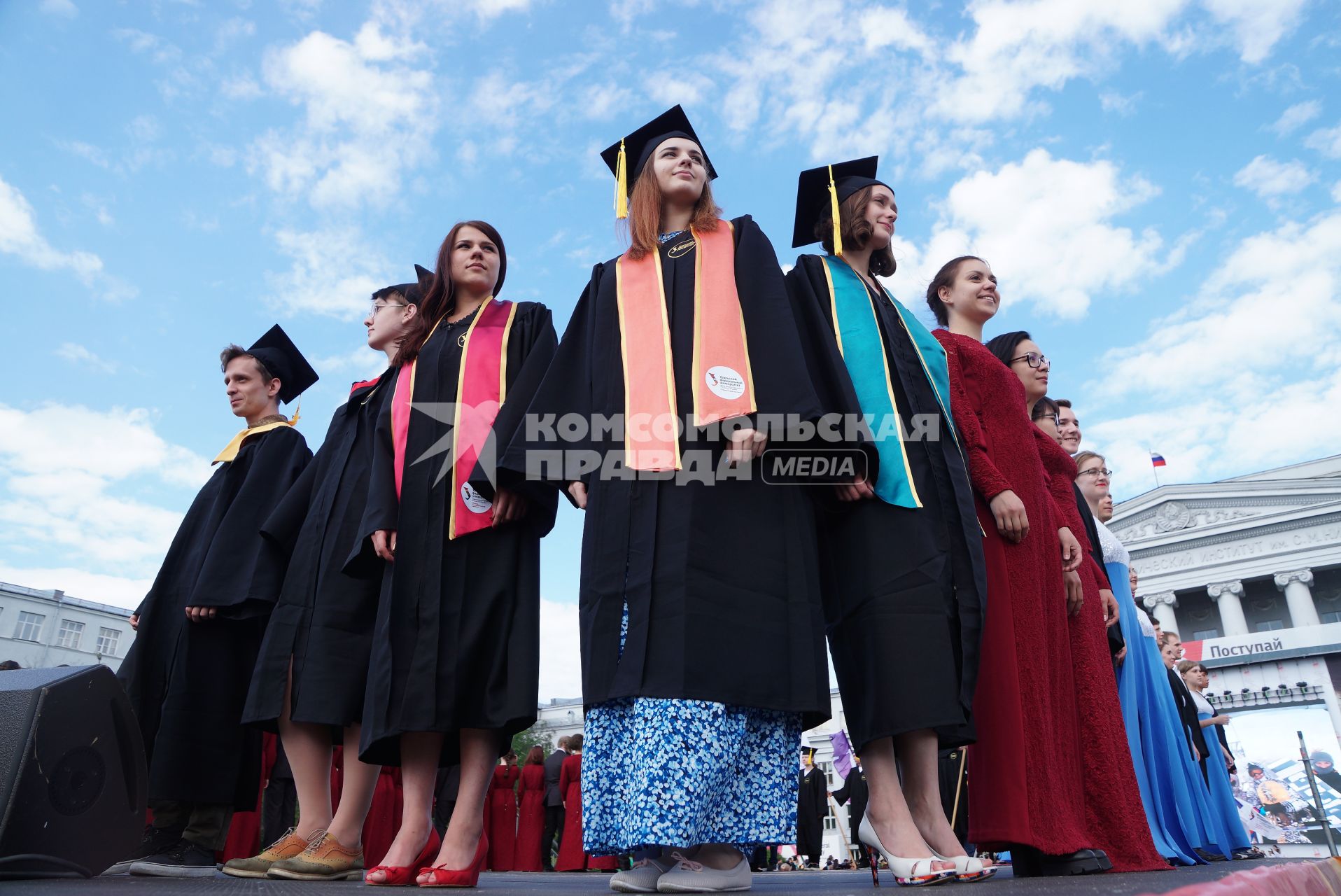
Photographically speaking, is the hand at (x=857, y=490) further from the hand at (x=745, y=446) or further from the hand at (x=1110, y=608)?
the hand at (x=1110, y=608)

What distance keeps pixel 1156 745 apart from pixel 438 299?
4.06m

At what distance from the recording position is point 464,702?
117 inches

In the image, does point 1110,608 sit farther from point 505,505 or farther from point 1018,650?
point 505,505

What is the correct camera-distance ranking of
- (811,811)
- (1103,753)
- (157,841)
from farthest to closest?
1. (811,811)
2. (157,841)
3. (1103,753)

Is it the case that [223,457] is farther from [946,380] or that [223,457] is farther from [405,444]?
[946,380]

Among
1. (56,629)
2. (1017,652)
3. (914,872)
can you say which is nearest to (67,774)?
(914,872)

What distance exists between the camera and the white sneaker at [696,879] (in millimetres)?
2289

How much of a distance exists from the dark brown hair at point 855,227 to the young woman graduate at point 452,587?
4.00 feet

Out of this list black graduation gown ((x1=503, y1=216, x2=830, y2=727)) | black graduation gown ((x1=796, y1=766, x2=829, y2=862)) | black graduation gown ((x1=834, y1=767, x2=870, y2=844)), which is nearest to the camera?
black graduation gown ((x1=503, y1=216, x2=830, y2=727))

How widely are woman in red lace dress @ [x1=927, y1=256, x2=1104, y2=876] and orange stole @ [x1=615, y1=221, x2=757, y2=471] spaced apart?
1015 mm

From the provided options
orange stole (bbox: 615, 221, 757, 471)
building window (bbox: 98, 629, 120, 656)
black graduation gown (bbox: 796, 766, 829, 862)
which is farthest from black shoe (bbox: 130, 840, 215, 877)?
building window (bbox: 98, 629, 120, 656)

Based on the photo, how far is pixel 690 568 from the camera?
2459 millimetres

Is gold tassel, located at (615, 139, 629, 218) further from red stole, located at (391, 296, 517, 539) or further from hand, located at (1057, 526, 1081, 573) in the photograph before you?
hand, located at (1057, 526, 1081, 573)

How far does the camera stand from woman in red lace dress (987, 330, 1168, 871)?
3.15 m
